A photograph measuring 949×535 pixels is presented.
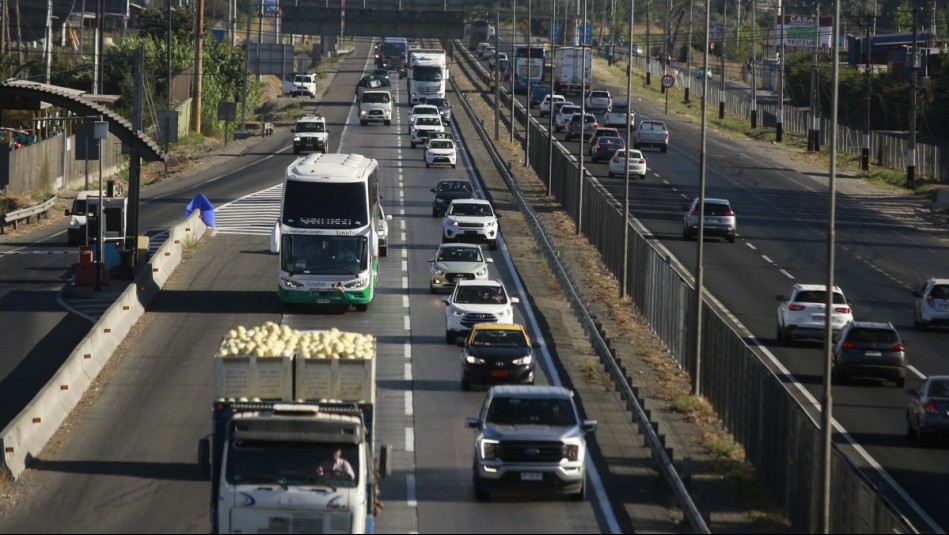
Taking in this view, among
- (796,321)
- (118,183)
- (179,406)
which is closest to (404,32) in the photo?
(118,183)

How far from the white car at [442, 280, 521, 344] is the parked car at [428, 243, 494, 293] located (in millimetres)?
5478

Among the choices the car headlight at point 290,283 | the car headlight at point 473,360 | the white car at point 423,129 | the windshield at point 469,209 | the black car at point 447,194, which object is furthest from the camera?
the white car at point 423,129

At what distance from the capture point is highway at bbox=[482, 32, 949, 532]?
93.5 feet

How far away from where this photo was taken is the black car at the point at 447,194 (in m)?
58.7

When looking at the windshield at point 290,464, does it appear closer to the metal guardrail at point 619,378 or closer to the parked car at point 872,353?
the metal guardrail at point 619,378

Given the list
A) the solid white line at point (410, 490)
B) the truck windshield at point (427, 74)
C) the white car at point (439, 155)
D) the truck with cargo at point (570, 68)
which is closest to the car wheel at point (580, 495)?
the solid white line at point (410, 490)

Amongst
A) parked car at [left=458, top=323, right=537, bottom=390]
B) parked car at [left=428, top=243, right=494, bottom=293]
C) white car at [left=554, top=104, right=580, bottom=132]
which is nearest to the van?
white car at [left=554, top=104, right=580, bottom=132]

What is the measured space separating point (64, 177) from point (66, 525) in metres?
50.9

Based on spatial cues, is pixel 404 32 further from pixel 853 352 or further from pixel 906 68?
pixel 853 352

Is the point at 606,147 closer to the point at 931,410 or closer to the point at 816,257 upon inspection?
the point at 816,257

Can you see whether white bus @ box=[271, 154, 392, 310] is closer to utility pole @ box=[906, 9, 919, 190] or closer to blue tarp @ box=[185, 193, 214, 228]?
blue tarp @ box=[185, 193, 214, 228]

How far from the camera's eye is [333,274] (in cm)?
3925

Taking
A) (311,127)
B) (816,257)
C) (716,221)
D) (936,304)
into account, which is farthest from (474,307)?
(311,127)

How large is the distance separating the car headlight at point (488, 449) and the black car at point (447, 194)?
3669 centimetres
